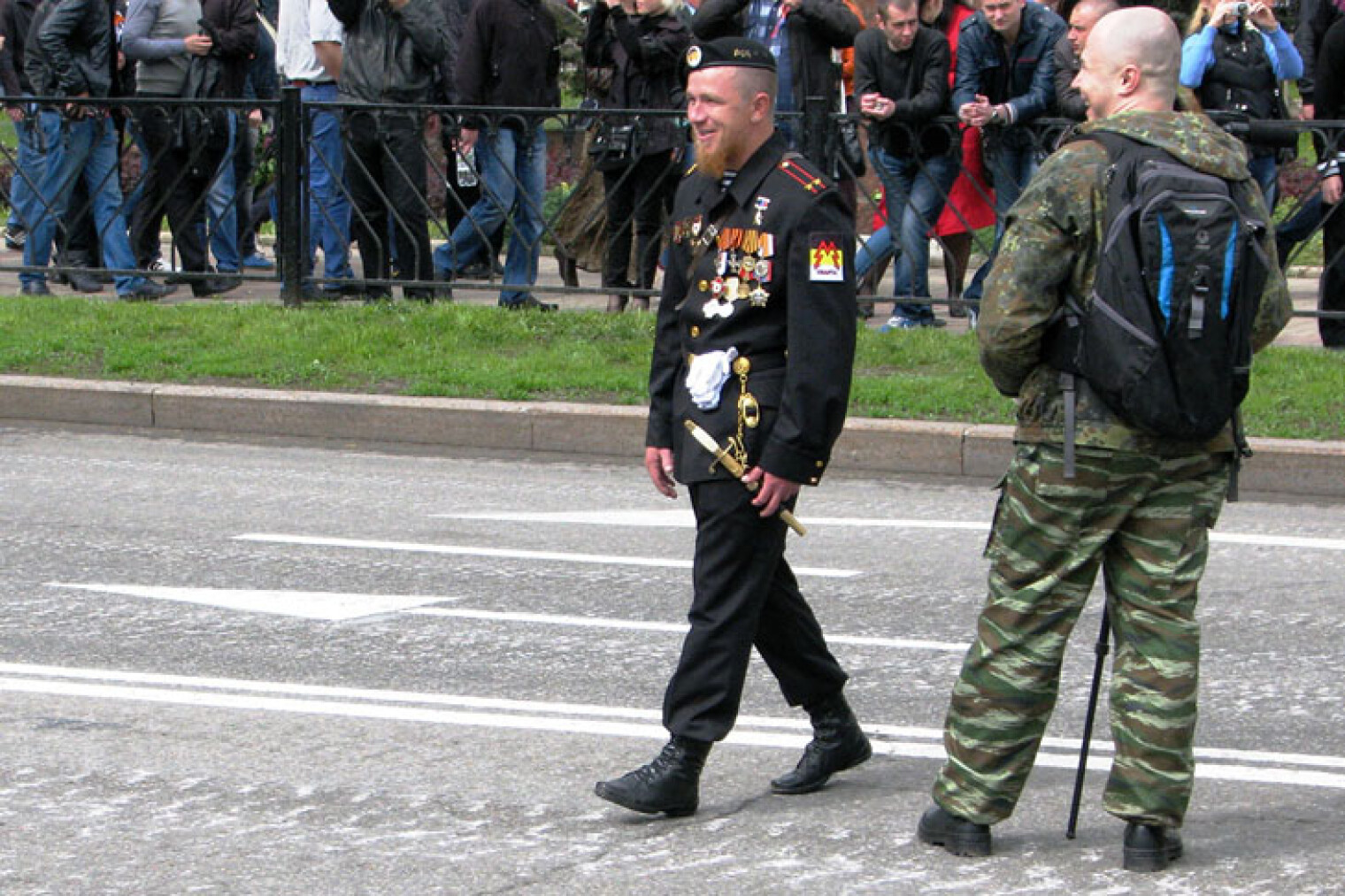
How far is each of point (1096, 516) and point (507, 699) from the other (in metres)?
2.13

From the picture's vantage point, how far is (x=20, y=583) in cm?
760

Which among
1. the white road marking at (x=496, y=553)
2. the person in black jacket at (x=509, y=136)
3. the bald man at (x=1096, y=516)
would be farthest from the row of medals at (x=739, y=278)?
the person in black jacket at (x=509, y=136)

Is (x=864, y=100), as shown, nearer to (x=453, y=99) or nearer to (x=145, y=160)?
(x=453, y=99)

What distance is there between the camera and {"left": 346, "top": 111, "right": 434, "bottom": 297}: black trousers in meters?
13.1

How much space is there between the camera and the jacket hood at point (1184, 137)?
4418 millimetres

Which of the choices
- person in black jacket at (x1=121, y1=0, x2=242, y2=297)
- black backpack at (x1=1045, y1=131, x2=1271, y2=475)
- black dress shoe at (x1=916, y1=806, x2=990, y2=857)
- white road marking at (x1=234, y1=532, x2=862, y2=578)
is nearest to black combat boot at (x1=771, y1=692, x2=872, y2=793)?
black dress shoe at (x1=916, y1=806, x2=990, y2=857)

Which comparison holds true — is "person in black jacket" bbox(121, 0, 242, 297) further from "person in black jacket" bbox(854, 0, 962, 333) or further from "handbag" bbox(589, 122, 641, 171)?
"person in black jacket" bbox(854, 0, 962, 333)

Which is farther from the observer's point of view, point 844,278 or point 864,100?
point 864,100

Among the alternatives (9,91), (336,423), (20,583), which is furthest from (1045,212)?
(9,91)

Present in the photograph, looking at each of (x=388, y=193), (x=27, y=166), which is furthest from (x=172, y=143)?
(x=388, y=193)

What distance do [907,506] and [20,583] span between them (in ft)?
12.1

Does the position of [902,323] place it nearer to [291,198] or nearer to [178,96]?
[291,198]

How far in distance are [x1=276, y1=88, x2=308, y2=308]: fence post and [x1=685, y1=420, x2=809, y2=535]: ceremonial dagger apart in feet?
27.8

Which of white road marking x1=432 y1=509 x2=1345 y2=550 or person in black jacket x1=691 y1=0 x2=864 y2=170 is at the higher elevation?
person in black jacket x1=691 y1=0 x2=864 y2=170
